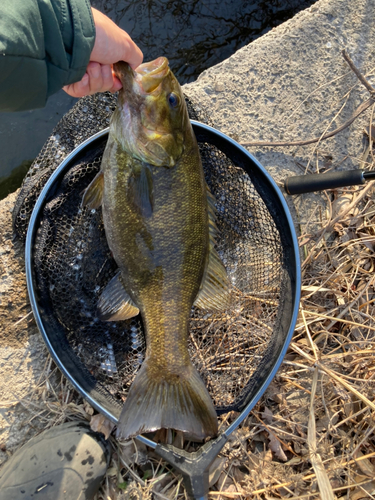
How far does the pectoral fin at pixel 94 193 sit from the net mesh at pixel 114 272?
24 cm

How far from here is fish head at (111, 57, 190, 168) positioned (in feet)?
5.91

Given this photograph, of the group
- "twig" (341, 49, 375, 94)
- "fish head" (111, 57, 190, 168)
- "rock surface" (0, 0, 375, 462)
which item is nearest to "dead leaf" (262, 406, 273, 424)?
"rock surface" (0, 0, 375, 462)

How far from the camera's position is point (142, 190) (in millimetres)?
1919

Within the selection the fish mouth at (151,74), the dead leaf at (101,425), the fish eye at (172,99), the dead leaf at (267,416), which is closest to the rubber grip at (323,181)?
the fish eye at (172,99)

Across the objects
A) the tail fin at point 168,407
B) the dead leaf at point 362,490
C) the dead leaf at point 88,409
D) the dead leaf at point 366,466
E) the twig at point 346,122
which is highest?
the twig at point 346,122

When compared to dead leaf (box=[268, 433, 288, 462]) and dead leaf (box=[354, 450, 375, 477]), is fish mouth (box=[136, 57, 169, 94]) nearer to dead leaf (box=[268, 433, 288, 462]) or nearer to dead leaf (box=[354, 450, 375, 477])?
dead leaf (box=[268, 433, 288, 462])

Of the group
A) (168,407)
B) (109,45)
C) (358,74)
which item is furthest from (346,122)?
(168,407)

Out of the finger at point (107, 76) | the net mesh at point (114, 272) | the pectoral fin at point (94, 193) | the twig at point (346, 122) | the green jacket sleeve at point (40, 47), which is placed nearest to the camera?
the green jacket sleeve at point (40, 47)

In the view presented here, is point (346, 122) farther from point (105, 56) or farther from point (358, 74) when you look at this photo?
point (105, 56)

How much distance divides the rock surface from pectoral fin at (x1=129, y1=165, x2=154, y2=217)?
1.24 meters

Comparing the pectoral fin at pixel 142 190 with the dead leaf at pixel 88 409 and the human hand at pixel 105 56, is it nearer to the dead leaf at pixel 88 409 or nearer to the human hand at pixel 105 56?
the human hand at pixel 105 56

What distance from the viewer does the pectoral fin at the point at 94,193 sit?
79.6 inches

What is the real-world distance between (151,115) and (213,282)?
1.01m

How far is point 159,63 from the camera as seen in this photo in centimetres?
179
